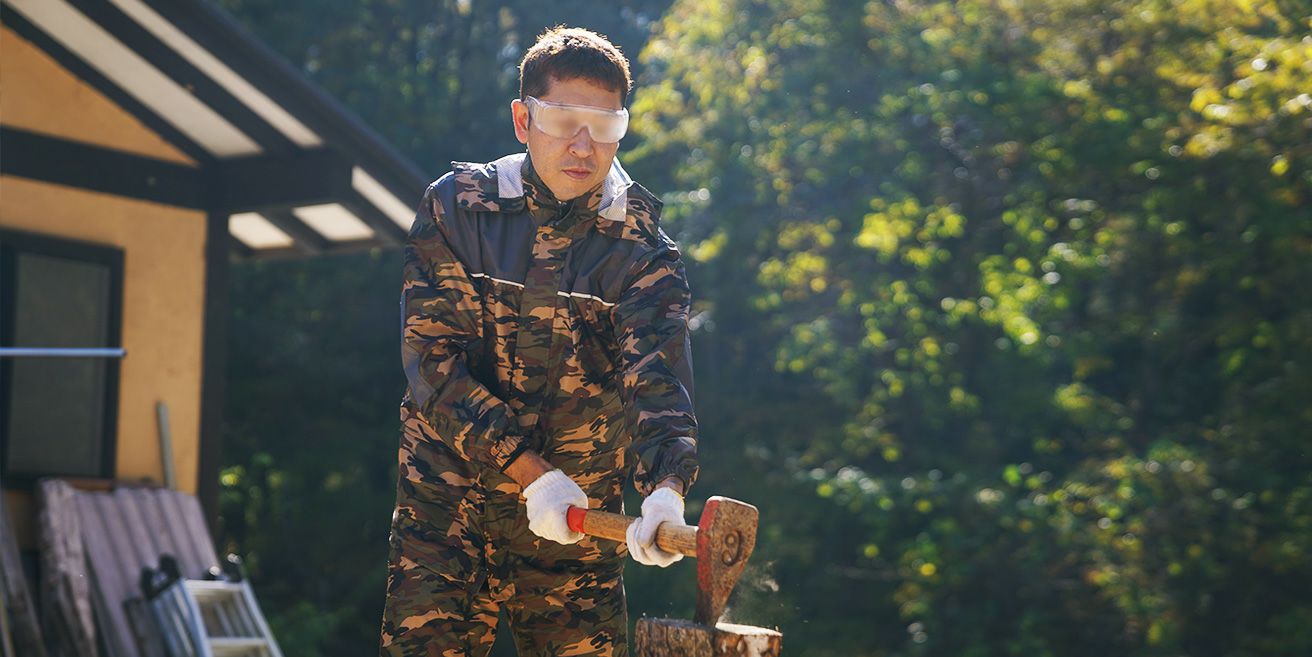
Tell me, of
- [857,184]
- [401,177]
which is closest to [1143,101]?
[857,184]

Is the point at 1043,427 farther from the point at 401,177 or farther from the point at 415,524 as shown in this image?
the point at 415,524

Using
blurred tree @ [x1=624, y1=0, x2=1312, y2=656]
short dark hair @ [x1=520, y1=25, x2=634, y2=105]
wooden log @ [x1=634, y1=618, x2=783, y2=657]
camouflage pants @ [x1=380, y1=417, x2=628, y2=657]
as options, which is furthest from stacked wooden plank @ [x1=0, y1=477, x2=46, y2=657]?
blurred tree @ [x1=624, y1=0, x2=1312, y2=656]

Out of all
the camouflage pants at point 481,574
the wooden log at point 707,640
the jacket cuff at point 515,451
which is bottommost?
the wooden log at point 707,640

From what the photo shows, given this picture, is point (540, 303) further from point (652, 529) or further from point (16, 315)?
point (16, 315)

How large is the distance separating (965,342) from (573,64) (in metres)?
14.0

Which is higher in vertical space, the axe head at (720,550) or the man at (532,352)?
the man at (532,352)

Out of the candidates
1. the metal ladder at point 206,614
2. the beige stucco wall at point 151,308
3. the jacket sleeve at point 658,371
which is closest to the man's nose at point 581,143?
the jacket sleeve at point 658,371

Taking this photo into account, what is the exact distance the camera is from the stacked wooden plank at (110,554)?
326 inches

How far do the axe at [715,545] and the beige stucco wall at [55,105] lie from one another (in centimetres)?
608

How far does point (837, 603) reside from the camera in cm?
1819

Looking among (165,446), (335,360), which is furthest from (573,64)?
(335,360)

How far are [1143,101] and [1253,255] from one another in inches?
69.5

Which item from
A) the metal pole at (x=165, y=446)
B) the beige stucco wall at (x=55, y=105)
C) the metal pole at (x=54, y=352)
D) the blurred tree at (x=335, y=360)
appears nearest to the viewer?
the metal pole at (x=54, y=352)

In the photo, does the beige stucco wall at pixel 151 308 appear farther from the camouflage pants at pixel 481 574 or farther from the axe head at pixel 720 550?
the axe head at pixel 720 550
